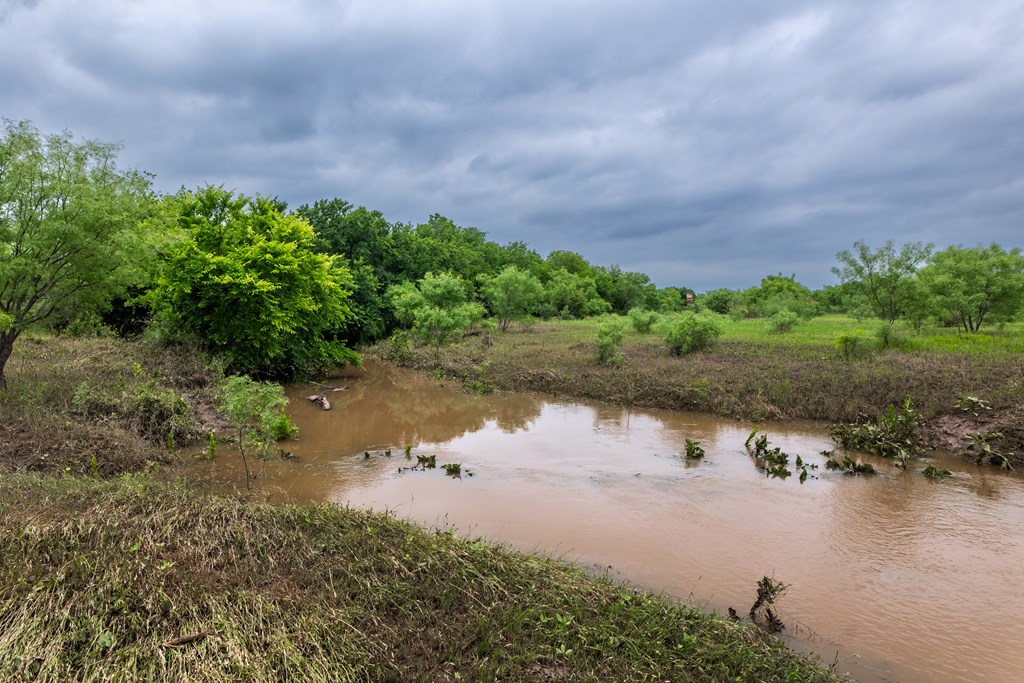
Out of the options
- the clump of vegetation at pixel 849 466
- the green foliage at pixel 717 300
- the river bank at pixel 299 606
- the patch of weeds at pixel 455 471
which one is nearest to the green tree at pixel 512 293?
the patch of weeds at pixel 455 471

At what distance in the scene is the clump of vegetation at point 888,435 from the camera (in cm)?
1184

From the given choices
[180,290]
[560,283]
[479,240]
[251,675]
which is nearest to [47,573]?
[251,675]

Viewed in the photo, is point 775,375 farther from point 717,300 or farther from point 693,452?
point 717,300

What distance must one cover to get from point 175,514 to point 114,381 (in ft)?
27.0

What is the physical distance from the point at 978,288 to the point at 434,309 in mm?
23420

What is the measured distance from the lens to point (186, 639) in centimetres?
418

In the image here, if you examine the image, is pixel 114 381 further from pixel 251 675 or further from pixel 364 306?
pixel 364 306

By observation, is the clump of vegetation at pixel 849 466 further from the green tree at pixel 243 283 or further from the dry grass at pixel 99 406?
the green tree at pixel 243 283

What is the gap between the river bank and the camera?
13.4ft

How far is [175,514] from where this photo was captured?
19.5 ft

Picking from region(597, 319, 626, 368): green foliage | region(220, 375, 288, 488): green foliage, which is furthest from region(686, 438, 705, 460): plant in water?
region(597, 319, 626, 368): green foliage

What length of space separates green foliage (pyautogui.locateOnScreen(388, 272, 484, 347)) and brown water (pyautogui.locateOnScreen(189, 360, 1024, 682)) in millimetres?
11858

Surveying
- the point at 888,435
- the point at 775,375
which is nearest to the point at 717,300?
the point at 775,375

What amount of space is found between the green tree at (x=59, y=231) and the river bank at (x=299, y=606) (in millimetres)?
5032
